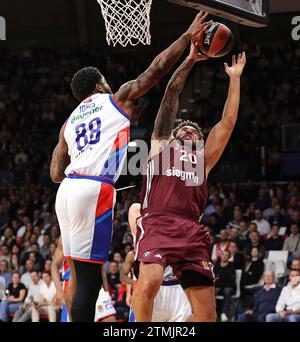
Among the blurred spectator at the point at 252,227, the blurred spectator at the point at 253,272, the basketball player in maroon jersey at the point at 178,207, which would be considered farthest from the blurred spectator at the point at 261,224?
the basketball player in maroon jersey at the point at 178,207

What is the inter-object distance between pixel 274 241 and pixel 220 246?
0.98m

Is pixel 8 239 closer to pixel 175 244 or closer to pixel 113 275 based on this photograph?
pixel 113 275

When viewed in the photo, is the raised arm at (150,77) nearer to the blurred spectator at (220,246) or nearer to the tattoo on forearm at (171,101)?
the tattoo on forearm at (171,101)

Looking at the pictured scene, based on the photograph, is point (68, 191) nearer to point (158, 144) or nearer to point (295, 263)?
point (158, 144)

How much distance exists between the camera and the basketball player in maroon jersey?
551 cm

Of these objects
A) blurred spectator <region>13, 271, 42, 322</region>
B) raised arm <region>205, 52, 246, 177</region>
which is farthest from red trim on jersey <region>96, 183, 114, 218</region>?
blurred spectator <region>13, 271, 42, 322</region>

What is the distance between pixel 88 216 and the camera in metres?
5.14

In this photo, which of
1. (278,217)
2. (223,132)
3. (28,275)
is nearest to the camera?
(223,132)

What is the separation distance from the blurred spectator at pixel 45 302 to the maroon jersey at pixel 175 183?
23.6 ft

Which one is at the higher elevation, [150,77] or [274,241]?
[150,77]

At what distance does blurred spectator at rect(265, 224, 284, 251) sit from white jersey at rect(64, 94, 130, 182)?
8.21 m

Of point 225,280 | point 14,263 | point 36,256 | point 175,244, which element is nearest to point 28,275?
point 36,256

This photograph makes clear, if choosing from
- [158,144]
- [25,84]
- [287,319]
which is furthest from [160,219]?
[25,84]

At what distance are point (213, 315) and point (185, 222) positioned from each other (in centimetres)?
74
